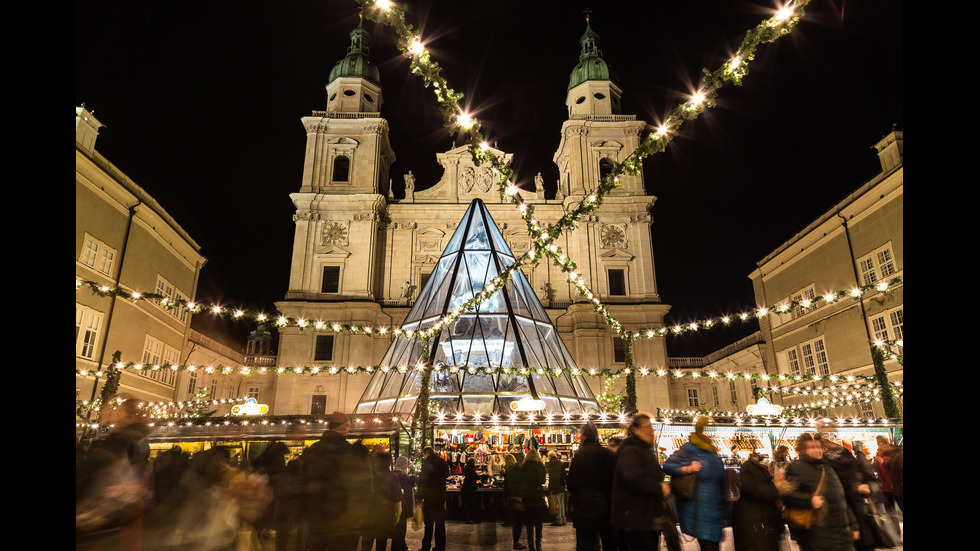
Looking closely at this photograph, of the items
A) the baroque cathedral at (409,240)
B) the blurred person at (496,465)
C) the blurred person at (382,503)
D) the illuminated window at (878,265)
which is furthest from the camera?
the baroque cathedral at (409,240)

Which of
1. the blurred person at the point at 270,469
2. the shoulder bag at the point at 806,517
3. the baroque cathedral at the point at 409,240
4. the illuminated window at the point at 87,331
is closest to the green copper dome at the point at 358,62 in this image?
the baroque cathedral at the point at 409,240

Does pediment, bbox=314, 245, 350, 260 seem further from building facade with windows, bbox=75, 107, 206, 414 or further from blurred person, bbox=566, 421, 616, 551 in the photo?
blurred person, bbox=566, 421, 616, 551

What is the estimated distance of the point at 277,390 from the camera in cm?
2644

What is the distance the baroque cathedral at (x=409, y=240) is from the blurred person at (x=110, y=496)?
75.5ft

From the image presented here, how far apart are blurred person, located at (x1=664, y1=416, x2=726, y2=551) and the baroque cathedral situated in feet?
73.8

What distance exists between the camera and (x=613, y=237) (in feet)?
98.4

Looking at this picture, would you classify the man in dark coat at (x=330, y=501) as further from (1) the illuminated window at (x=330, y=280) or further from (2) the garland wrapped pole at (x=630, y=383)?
(1) the illuminated window at (x=330, y=280)

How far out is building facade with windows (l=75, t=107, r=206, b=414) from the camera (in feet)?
63.3

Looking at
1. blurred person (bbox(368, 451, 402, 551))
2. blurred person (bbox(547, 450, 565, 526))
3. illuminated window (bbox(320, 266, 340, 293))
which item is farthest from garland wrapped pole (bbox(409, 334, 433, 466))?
illuminated window (bbox(320, 266, 340, 293))

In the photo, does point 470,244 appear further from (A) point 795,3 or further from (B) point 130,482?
(B) point 130,482

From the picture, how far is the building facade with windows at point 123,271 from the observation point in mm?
19297

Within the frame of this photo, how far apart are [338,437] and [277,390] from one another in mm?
24221
